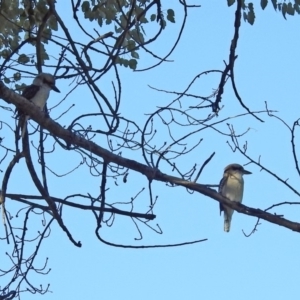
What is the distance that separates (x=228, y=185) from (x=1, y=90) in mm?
4420

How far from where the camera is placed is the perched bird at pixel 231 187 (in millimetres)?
7434

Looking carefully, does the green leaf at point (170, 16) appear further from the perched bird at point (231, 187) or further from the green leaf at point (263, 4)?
the perched bird at point (231, 187)

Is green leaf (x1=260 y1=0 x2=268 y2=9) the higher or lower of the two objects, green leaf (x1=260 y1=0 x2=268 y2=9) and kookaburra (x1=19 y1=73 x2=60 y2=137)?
the lower

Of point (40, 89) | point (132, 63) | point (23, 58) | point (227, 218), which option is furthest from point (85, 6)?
point (227, 218)

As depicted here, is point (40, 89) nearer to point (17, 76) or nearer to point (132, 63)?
point (132, 63)

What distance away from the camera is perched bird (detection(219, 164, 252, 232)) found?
7434 millimetres

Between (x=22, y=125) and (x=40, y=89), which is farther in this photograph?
(x=40, y=89)

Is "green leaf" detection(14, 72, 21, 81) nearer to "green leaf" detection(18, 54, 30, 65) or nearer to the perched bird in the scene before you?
"green leaf" detection(18, 54, 30, 65)

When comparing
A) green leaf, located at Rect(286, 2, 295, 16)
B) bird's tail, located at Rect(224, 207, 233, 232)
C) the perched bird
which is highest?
the perched bird

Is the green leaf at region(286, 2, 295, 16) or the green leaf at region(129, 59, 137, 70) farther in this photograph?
the green leaf at region(129, 59, 137, 70)

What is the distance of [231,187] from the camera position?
7445 millimetres

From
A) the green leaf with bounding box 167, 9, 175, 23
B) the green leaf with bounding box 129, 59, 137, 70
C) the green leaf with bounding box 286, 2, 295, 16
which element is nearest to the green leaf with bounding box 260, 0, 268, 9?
the green leaf with bounding box 286, 2, 295, 16

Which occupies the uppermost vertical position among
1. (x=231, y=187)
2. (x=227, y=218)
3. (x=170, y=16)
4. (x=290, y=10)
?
(x=231, y=187)

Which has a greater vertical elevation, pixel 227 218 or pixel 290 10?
pixel 227 218
